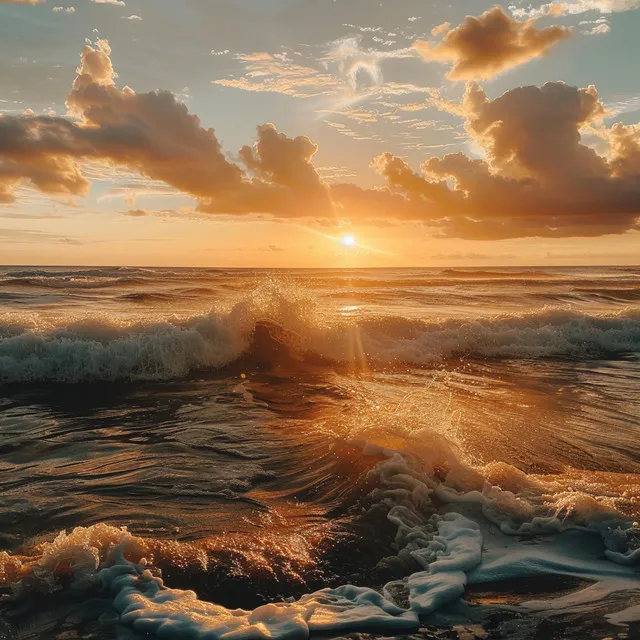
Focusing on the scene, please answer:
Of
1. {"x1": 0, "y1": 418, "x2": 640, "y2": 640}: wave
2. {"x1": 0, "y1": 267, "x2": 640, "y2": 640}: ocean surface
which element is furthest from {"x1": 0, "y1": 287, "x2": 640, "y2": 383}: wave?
{"x1": 0, "y1": 418, "x2": 640, "y2": 640}: wave

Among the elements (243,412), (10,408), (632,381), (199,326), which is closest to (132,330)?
(199,326)

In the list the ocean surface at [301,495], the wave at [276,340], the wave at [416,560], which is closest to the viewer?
the wave at [416,560]

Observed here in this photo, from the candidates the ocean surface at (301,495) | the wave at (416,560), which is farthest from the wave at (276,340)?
the wave at (416,560)

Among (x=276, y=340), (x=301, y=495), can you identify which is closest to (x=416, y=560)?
(x=301, y=495)

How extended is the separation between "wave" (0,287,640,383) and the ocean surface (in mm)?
82

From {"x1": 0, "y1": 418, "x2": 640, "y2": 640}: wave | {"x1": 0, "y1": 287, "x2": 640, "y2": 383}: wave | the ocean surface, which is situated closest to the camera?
{"x1": 0, "y1": 418, "x2": 640, "y2": 640}: wave

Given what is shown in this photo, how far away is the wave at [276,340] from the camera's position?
12047 millimetres

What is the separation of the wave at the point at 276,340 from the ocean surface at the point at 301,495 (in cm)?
8

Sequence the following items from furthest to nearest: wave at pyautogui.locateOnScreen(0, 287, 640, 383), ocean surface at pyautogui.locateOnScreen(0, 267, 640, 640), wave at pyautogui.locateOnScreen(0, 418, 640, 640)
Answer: wave at pyautogui.locateOnScreen(0, 287, 640, 383) → ocean surface at pyautogui.locateOnScreen(0, 267, 640, 640) → wave at pyautogui.locateOnScreen(0, 418, 640, 640)

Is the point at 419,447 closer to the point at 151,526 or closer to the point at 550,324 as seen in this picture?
the point at 151,526

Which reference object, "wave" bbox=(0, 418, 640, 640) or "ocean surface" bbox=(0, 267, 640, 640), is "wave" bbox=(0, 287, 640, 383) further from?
"wave" bbox=(0, 418, 640, 640)

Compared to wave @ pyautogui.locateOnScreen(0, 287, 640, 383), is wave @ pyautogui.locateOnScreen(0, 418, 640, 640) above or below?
below

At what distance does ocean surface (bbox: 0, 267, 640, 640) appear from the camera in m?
3.69

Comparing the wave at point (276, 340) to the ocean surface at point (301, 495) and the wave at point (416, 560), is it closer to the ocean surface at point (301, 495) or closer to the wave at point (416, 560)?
the ocean surface at point (301, 495)
